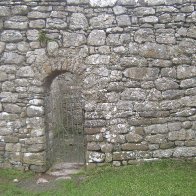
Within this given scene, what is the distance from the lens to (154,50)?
689 centimetres

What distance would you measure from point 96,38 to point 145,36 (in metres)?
0.94

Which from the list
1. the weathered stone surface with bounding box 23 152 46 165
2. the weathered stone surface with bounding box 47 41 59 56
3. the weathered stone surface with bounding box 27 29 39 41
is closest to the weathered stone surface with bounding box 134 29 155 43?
the weathered stone surface with bounding box 47 41 59 56

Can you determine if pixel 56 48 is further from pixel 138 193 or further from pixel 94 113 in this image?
pixel 138 193

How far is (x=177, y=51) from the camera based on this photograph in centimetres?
688

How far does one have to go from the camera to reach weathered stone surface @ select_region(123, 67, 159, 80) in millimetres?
6898

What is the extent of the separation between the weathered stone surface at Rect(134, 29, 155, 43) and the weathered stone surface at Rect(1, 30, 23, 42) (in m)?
2.26

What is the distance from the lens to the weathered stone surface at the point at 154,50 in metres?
6.88

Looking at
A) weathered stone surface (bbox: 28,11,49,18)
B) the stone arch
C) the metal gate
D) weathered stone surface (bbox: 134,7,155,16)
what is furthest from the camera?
the metal gate

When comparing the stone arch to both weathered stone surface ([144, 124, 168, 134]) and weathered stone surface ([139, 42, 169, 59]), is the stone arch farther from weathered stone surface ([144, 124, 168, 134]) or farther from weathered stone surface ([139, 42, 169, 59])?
weathered stone surface ([139, 42, 169, 59])

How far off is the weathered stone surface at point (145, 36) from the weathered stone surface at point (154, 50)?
0.31 feet

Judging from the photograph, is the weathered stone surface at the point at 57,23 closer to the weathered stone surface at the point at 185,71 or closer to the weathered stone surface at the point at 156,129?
the weathered stone surface at the point at 185,71

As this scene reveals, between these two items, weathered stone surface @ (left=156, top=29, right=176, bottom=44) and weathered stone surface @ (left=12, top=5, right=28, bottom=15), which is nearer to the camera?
weathered stone surface @ (left=156, top=29, right=176, bottom=44)

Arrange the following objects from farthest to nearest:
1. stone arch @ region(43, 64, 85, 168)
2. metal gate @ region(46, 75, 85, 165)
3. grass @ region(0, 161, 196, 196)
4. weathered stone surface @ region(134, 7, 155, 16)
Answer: metal gate @ region(46, 75, 85, 165), stone arch @ region(43, 64, 85, 168), weathered stone surface @ region(134, 7, 155, 16), grass @ region(0, 161, 196, 196)

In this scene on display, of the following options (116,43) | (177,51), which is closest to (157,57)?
(177,51)
